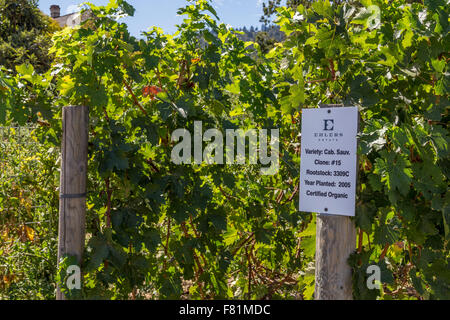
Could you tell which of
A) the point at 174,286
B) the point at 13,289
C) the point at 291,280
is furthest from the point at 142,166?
the point at 13,289

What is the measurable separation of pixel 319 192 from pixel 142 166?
0.92 m

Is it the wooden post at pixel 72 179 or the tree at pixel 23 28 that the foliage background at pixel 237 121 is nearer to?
the wooden post at pixel 72 179

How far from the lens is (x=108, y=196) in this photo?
91.7 inches

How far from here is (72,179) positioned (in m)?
2.21

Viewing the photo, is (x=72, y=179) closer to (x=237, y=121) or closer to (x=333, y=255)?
(x=237, y=121)

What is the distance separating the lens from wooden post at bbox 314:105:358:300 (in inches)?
74.7

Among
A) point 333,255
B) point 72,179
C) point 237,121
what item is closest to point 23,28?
point 237,121

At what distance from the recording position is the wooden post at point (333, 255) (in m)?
1.90

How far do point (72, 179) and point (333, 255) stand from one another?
124 centimetres

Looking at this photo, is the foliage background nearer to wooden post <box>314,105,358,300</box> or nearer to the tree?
wooden post <box>314,105,358,300</box>

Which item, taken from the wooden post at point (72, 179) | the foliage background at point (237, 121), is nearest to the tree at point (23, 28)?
the foliage background at point (237, 121)

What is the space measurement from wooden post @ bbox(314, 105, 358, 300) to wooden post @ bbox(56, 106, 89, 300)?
1.12 meters

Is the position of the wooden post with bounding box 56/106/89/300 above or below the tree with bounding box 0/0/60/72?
below

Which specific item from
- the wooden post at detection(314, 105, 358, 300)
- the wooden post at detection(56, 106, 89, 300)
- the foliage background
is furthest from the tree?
the wooden post at detection(314, 105, 358, 300)
